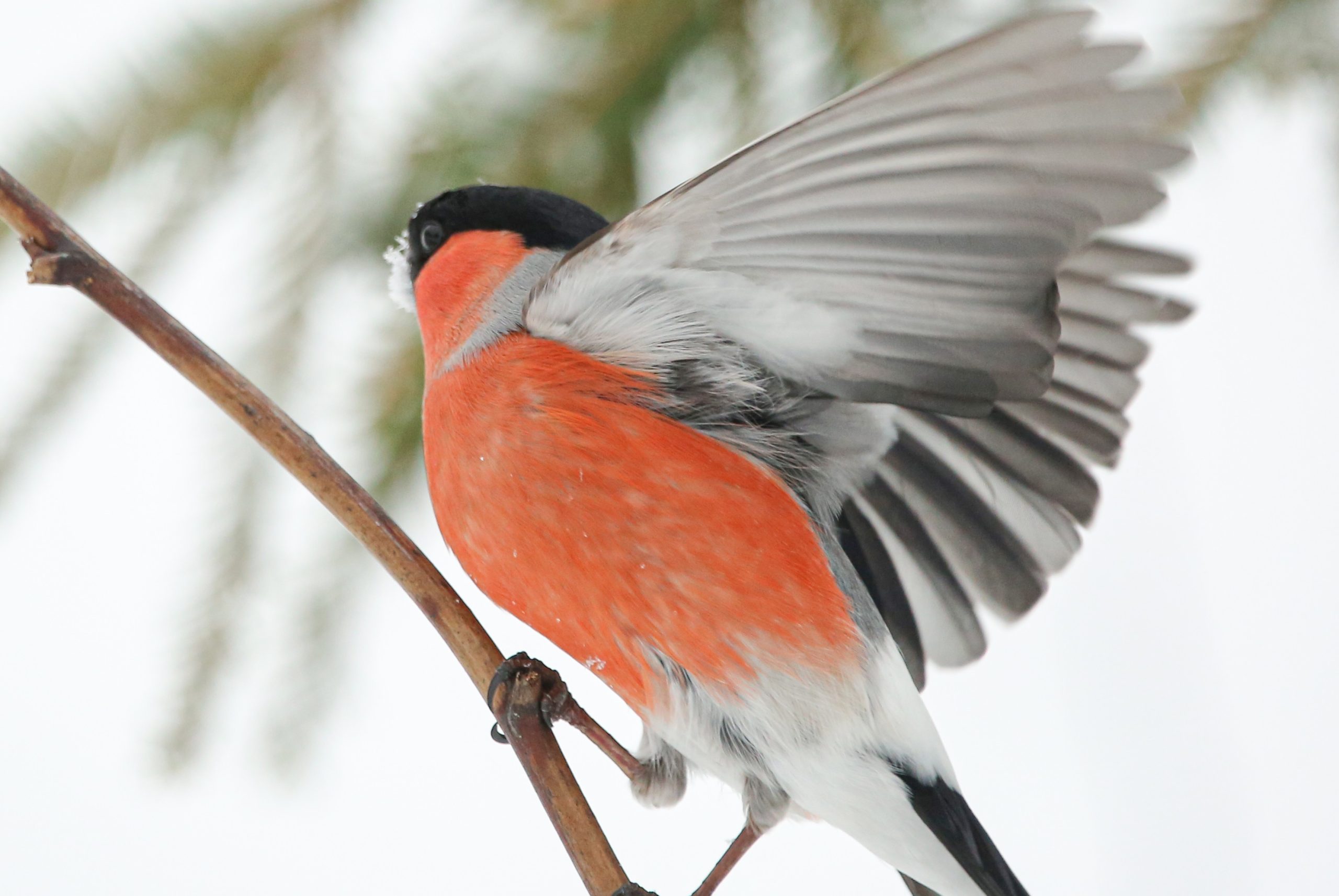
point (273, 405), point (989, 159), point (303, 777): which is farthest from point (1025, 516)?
point (303, 777)

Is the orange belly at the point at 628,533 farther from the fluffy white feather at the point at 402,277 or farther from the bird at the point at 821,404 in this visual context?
the fluffy white feather at the point at 402,277

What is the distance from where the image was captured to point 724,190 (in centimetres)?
82

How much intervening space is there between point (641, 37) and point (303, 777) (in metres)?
0.94

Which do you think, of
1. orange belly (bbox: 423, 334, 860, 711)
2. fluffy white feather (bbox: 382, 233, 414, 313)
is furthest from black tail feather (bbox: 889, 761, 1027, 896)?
fluffy white feather (bbox: 382, 233, 414, 313)

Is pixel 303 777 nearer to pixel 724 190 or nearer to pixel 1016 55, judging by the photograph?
pixel 724 190

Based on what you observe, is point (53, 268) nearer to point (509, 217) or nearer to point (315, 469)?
point (315, 469)

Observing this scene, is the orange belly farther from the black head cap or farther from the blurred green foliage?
the blurred green foliage

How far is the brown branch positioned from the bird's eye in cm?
39

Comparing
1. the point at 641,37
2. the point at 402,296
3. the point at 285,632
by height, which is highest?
the point at 641,37

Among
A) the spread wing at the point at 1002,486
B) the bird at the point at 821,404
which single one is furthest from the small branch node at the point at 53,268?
the spread wing at the point at 1002,486

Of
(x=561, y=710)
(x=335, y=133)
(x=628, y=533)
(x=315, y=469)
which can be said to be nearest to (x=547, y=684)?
(x=561, y=710)

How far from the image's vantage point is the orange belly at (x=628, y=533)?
37.9 inches

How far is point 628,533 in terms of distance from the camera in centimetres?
96

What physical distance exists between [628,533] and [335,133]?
55 cm
